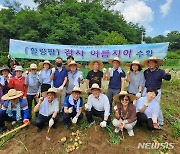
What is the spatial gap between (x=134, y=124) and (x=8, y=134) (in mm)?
2731

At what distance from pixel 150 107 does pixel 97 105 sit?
1.04 m

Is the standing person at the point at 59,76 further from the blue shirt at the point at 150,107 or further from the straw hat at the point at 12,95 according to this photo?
the blue shirt at the point at 150,107

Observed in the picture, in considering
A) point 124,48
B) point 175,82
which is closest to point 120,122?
point 124,48

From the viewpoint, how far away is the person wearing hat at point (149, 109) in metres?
4.39

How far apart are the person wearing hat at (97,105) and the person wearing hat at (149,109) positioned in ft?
2.05

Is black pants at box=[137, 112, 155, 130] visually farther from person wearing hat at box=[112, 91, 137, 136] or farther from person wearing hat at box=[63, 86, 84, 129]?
person wearing hat at box=[63, 86, 84, 129]

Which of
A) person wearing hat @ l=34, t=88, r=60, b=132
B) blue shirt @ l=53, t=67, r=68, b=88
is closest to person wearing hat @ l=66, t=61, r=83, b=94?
blue shirt @ l=53, t=67, r=68, b=88

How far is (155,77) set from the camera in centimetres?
465

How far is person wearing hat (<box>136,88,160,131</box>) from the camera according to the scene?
14.4ft

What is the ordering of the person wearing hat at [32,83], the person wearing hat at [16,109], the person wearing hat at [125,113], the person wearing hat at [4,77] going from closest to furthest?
the person wearing hat at [125,113]
the person wearing hat at [16,109]
the person wearing hat at [32,83]
the person wearing hat at [4,77]

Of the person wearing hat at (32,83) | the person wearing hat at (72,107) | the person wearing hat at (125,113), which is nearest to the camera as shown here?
the person wearing hat at (125,113)

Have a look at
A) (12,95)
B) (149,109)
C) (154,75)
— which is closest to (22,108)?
(12,95)

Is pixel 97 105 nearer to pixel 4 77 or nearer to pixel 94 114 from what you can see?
pixel 94 114

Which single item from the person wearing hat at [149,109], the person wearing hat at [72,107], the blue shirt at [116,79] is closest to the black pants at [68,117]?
the person wearing hat at [72,107]
